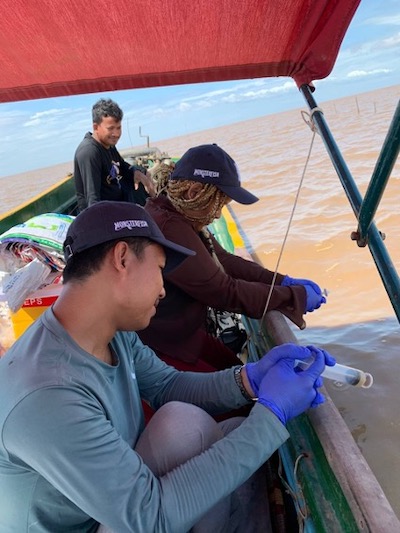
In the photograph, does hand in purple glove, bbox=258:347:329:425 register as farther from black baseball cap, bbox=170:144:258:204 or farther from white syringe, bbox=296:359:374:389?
black baseball cap, bbox=170:144:258:204

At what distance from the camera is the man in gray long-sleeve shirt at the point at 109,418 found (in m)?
0.93

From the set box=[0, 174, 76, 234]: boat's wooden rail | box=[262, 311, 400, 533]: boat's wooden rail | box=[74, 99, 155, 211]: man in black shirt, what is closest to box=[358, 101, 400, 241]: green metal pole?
box=[262, 311, 400, 533]: boat's wooden rail

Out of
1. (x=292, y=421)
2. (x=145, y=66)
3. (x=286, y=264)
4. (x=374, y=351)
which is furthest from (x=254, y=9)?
(x=286, y=264)

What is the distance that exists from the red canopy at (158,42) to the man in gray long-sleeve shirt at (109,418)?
0.86 metres

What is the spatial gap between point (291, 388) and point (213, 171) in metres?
0.94

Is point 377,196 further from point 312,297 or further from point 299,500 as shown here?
point 299,500

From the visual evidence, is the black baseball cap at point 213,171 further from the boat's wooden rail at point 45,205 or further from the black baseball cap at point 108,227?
the boat's wooden rail at point 45,205

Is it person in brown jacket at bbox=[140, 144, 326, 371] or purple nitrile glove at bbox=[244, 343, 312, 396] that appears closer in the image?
purple nitrile glove at bbox=[244, 343, 312, 396]

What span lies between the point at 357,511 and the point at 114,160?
371cm

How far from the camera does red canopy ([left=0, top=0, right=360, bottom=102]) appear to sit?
5.12ft

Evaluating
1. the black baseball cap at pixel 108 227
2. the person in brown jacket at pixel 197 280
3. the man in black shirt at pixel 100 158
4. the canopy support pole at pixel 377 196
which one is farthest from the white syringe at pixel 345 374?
the man in black shirt at pixel 100 158

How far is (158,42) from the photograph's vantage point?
6.17ft

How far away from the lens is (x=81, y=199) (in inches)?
156

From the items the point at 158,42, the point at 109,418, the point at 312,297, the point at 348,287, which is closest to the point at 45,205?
the point at 348,287
